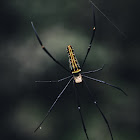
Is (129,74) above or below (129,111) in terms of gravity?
above

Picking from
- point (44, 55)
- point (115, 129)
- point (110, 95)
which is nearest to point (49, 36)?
point (44, 55)

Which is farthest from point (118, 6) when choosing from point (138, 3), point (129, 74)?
point (129, 74)

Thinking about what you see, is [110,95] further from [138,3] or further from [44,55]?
[138,3]

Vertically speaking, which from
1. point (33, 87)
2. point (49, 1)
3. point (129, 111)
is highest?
point (49, 1)

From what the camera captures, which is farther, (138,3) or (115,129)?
(138,3)

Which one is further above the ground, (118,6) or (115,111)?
(118,6)

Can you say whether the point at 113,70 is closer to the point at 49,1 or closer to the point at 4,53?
the point at 49,1
